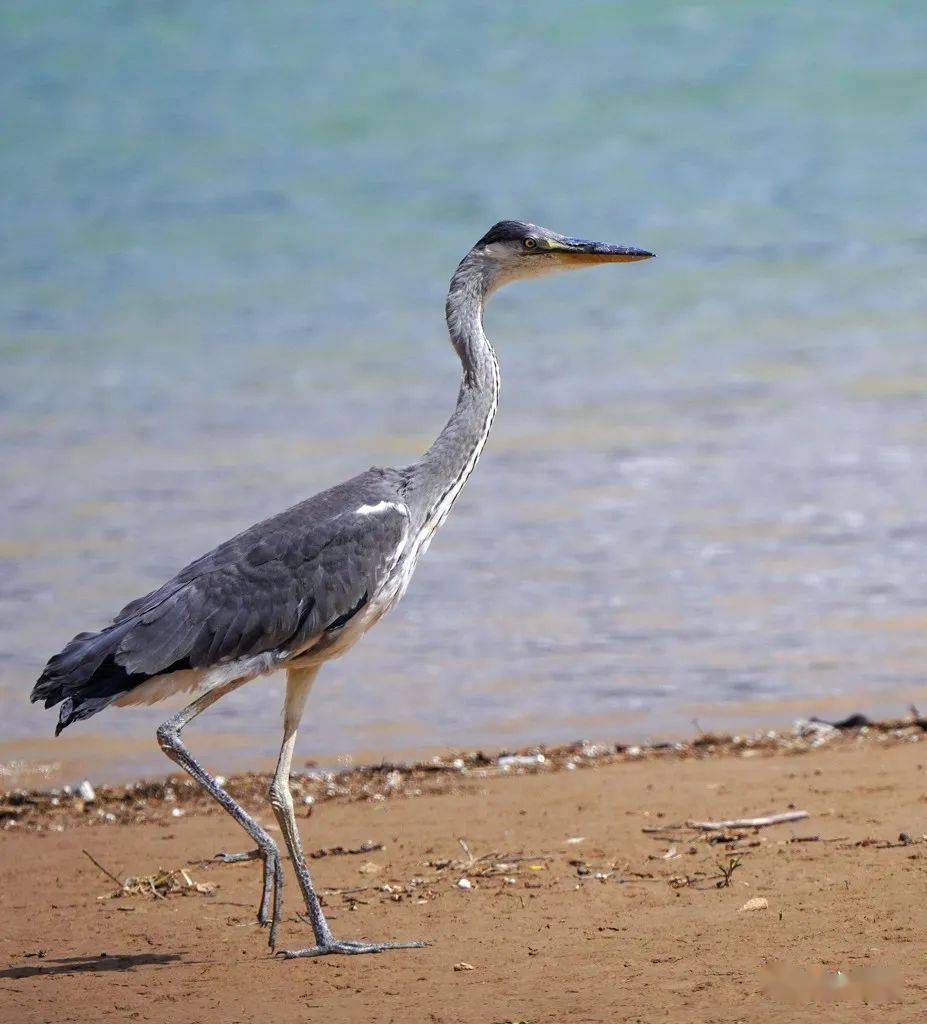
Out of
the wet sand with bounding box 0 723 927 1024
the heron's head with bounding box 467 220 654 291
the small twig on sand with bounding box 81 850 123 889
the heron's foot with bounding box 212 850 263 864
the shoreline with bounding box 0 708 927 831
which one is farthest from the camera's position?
the shoreline with bounding box 0 708 927 831

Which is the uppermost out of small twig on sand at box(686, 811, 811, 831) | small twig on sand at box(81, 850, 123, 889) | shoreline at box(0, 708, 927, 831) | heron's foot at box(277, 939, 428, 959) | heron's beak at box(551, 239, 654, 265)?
heron's beak at box(551, 239, 654, 265)

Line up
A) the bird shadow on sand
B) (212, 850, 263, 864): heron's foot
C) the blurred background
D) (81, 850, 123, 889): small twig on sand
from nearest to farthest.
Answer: the bird shadow on sand
(81, 850, 123, 889): small twig on sand
(212, 850, 263, 864): heron's foot
the blurred background

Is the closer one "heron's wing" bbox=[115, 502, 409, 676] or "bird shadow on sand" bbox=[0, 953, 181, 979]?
"bird shadow on sand" bbox=[0, 953, 181, 979]

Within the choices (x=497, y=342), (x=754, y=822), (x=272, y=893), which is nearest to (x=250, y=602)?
(x=272, y=893)

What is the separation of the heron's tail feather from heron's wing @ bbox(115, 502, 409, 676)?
0.20ft

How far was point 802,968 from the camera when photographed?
4.75 meters

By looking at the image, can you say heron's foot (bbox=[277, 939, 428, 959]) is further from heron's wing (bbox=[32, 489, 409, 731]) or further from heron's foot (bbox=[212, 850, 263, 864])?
heron's foot (bbox=[212, 850, 263, 864])

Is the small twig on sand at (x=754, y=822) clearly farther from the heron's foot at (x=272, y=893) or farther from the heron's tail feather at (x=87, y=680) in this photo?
the heron's tail feather at (x=87, y=680)

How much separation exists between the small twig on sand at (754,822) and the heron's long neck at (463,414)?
150 centimetres

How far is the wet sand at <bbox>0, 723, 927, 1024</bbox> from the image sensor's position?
189 inches

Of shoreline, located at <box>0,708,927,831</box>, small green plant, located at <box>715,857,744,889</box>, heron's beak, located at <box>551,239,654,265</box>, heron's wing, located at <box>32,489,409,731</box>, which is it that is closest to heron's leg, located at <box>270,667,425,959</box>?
heron's wing, located at <box>32,489,409,731</box>

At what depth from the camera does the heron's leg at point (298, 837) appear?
5.44 metres

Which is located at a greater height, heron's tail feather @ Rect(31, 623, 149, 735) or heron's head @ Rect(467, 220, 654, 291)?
heron's head @ Rect(467, 220, 654, 291)

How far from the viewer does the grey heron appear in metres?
5.65
